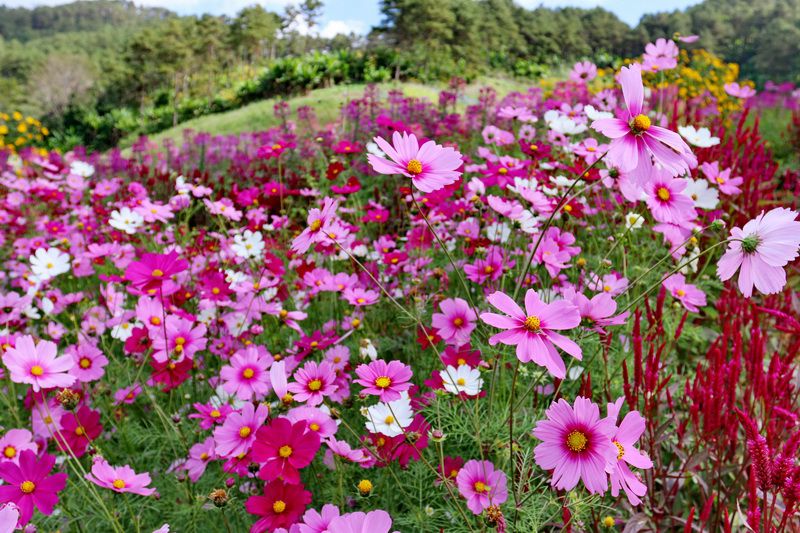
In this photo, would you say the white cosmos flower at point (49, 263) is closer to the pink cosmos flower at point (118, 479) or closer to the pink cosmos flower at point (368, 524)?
the pink cosmos flower at point (118, 479)

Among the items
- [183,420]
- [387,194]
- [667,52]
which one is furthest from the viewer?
[387,194]

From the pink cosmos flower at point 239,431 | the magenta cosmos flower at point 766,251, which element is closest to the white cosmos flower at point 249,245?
the pink cosmos flower at point 239,431

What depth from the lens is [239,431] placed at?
0.99 m

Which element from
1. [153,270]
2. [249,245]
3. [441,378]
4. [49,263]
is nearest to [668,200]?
[441,378]

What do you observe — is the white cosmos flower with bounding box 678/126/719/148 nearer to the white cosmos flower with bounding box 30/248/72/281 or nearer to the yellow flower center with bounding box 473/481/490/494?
the yellow flower center with bounding box 473/481/490/494

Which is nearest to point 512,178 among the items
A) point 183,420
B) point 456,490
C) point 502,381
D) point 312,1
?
point 502,381

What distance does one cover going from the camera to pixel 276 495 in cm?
85

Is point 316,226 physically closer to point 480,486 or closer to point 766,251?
point 480,486

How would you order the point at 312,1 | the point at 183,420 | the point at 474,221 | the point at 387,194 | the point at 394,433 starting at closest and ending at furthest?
the point at 394,433
the point at 183,420
the point at 474,221
the point at 387,194
the point at 312,1

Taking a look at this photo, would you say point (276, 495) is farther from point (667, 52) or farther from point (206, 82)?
point (206, 82)

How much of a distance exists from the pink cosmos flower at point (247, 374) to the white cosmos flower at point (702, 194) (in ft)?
4.08

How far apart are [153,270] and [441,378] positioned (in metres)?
0.65

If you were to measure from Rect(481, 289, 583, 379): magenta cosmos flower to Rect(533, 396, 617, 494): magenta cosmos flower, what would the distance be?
6 centimetres

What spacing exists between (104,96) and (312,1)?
13.2m
